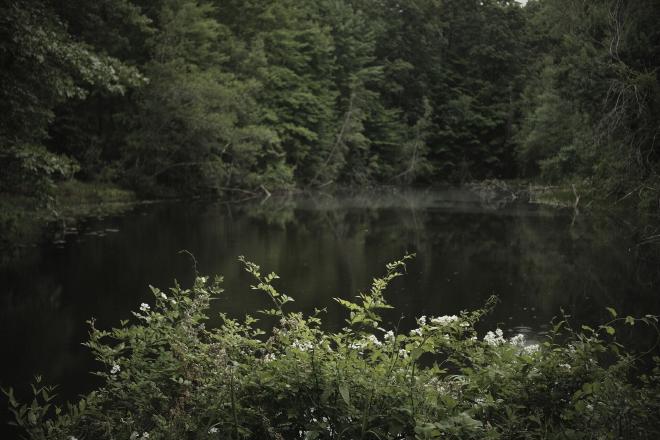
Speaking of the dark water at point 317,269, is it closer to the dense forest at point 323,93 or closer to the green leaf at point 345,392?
the dense forest at point 323,93

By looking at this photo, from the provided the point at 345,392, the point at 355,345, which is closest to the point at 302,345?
the point at 355,345

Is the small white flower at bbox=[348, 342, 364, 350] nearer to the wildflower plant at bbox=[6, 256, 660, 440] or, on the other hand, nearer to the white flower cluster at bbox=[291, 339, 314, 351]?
the wildflower plant at bbox=[6, 256, 660, 440]

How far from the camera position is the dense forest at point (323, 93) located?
49.7 ft

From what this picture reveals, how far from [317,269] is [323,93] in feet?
129

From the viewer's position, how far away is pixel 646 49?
16656mm

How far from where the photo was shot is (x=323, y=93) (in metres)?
52.4

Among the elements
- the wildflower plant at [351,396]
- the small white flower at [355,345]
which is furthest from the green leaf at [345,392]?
the small white flower at [355,345]

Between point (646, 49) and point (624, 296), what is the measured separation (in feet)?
26.0

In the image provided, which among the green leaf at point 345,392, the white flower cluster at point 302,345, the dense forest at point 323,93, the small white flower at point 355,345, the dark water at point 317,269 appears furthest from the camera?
the dense forest at point 323,93

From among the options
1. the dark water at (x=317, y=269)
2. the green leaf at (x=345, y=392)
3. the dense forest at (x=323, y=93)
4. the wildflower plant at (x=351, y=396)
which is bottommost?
the dark water at (x=317, y=269)

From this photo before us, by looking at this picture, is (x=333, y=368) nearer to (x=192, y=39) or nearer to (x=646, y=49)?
(x=646, y=49)

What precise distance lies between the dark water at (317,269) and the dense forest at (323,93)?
2.26 m

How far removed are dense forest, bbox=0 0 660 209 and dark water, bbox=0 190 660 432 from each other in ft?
7.43

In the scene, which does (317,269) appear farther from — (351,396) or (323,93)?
(323,93)
